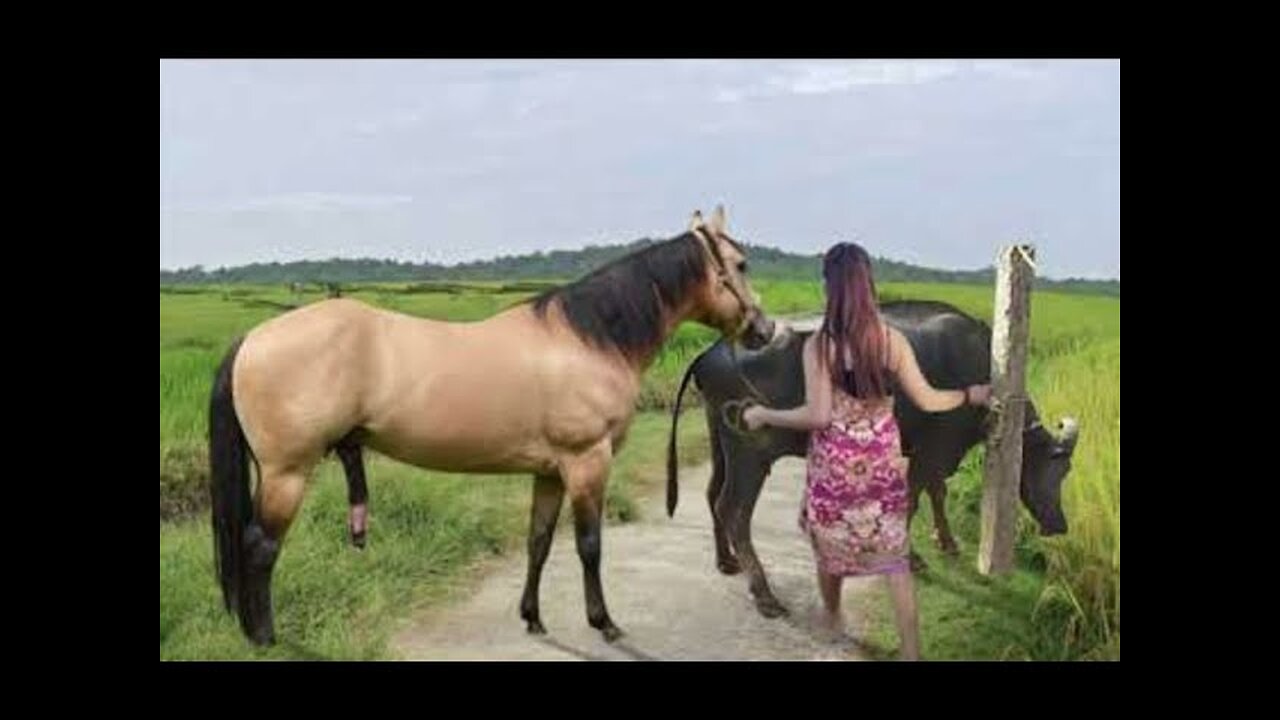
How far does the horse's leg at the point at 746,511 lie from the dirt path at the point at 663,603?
0.07m

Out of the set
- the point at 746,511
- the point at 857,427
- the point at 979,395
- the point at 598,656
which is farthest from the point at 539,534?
the point at 979,395

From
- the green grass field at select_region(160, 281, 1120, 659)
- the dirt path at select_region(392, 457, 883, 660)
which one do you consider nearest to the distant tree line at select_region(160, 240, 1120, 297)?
the green grass field at select_region(160, 281, 1120, 659)

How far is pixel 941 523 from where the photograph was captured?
16.4 ft

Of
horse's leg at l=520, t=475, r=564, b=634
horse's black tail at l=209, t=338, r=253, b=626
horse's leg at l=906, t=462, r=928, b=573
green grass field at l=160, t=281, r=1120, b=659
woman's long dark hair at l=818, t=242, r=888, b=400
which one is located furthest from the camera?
horse's leg at l=906, t=462, r=928, b=573

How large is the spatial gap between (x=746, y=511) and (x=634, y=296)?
2.78ft

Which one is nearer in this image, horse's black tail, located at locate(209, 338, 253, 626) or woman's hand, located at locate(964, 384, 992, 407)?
horse's black tail, located at locate(209, 338, 253, 626)

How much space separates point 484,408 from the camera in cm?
465

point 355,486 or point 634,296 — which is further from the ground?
point 634,296

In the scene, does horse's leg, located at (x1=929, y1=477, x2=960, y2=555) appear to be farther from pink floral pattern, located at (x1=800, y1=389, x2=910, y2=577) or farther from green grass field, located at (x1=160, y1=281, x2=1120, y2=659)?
pink floral pattern, located at (x1=800, y1=389, x2=910, y2=577)

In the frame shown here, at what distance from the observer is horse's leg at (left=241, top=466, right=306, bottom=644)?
454cm

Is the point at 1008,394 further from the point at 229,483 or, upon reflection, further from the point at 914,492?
the point at 229,483

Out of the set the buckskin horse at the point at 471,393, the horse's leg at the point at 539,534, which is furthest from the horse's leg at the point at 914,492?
the horse's leg at the point at 539,534

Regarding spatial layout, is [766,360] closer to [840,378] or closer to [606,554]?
[840,378]

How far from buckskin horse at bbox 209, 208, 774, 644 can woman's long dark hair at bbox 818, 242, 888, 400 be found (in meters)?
0.35
